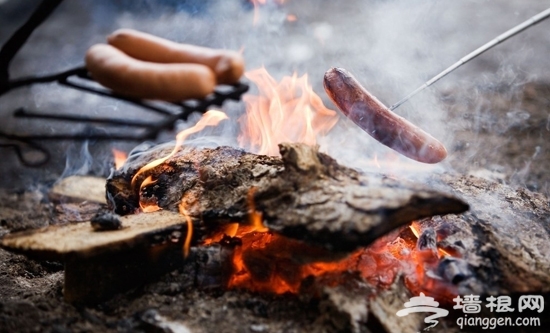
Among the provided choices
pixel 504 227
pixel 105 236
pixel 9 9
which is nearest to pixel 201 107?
pixel 105 236

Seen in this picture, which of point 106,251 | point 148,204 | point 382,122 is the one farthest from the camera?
point 148,204

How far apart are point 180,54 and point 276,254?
61.3 inches

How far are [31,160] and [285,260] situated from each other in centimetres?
518

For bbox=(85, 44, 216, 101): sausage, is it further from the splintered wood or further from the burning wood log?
the splintered wood

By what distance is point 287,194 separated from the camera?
260cm

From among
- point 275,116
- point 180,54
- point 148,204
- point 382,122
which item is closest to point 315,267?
point 382,122

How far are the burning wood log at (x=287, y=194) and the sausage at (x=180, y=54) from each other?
724 mm

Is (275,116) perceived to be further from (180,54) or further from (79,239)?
(79,239)

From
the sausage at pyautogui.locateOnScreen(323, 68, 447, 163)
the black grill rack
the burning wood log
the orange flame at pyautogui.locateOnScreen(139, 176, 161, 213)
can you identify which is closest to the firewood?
the burning wood log

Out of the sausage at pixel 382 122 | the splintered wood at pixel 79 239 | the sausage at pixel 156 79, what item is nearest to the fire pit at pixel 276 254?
the splintered wood at pixel 79 239

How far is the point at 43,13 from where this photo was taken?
2514mm

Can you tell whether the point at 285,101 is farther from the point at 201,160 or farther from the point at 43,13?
the point at 43,13

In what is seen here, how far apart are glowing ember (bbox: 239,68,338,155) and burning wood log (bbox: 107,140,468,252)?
681 millimetres

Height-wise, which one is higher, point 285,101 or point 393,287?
point 285,101
